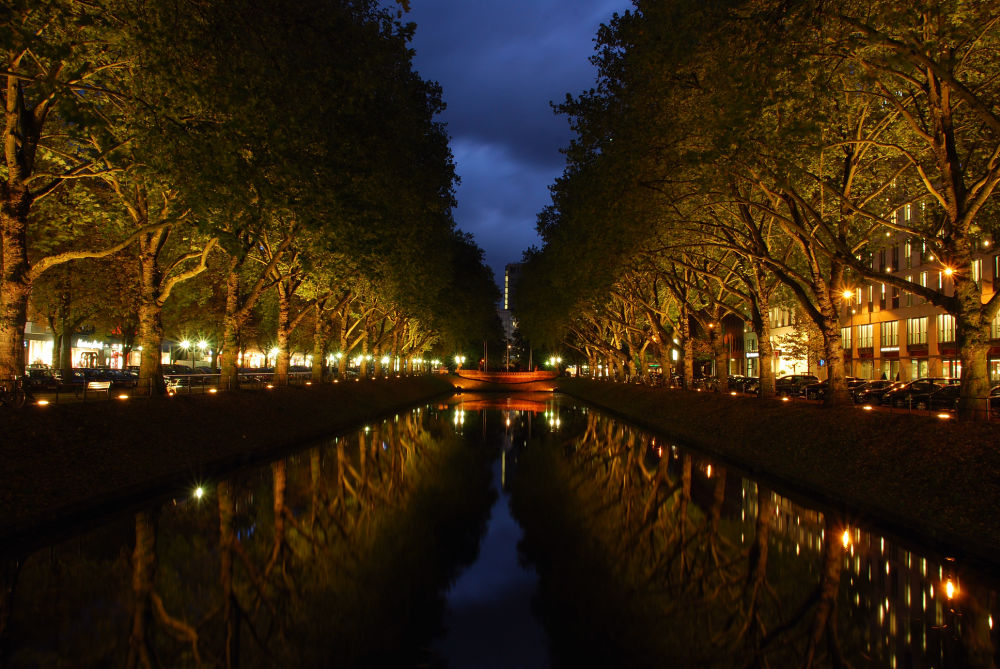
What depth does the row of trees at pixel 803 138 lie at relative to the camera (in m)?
13.8

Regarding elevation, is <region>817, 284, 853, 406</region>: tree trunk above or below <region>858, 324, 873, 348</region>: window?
below

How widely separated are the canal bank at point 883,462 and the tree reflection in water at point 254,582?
713 centimetres

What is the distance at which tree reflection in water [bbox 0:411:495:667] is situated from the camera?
5867 millimetres

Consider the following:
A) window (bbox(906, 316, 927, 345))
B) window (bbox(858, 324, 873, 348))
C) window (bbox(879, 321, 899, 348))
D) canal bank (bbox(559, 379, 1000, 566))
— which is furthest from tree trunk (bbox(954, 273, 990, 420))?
window (bbox(858, 324, 873, 348))

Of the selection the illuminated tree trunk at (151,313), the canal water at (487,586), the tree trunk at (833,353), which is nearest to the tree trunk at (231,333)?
the illuminated tree trunk at (151,313)

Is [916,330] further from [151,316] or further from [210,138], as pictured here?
[210,138]

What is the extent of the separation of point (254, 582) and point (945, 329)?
58454 millimetres

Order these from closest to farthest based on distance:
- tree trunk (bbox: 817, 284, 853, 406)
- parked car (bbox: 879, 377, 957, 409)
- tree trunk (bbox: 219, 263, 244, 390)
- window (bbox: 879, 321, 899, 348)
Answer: tree trunk (bbox: 817, 284, 853, 406) < tree trunk (bbox: 219, 263, 244, 390) < parked car (bbox: 879, 377, 957, 409) < window (bbox: 879, 321, 899, 348)

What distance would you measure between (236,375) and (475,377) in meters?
73.6

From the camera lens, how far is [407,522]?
11102mm

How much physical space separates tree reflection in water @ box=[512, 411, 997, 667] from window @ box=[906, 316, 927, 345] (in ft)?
166

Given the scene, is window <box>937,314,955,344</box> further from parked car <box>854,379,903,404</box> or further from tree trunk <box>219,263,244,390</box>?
tree trunk <box>219,263,244,390</box>

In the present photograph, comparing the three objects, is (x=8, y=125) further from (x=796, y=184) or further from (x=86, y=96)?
(x=796, y=184)

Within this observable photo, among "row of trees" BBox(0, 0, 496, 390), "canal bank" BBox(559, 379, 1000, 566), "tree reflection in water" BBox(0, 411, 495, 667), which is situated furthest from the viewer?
"row of trees" BBox(0, 0, 496, 390)
